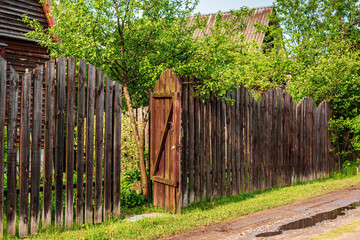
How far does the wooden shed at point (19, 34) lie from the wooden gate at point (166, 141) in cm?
651

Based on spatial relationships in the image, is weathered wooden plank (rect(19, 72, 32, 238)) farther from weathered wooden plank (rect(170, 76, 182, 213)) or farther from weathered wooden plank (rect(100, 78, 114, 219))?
weathered wooden plank (rect(170, 76, 182, 213))

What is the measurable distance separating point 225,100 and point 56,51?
3612mm

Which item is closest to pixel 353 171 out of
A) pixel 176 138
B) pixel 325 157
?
pixel 325 157

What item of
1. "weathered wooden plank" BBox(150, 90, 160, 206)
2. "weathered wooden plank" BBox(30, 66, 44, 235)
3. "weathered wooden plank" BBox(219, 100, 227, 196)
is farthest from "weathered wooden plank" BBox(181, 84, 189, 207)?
"weathered wooden plank" BBox(30, 66, 44, 235)

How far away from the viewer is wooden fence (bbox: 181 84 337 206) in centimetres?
802

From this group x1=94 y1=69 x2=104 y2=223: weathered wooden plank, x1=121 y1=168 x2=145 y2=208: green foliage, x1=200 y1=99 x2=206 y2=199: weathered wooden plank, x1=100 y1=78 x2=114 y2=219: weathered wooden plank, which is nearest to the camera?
x1=94 y1=69 x2=104 y2=223: weathered wooden plank

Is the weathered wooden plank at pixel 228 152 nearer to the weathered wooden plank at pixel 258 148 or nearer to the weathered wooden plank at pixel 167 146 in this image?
the weathered wooden plank at pixel 258 148

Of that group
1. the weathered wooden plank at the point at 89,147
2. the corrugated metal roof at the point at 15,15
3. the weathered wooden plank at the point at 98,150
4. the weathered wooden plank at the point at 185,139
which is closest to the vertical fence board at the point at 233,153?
the weathered wooden plank at the point at 185,139

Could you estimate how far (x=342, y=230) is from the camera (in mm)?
6121

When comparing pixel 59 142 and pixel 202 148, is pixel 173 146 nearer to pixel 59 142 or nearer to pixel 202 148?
pixel 202 148

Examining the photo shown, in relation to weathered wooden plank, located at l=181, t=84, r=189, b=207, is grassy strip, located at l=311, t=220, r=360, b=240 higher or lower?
lower

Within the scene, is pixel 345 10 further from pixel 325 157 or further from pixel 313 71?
pixel 325 157

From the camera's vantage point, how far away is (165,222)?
21.5 feet

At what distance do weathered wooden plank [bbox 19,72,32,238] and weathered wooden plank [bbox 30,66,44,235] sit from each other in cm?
8
